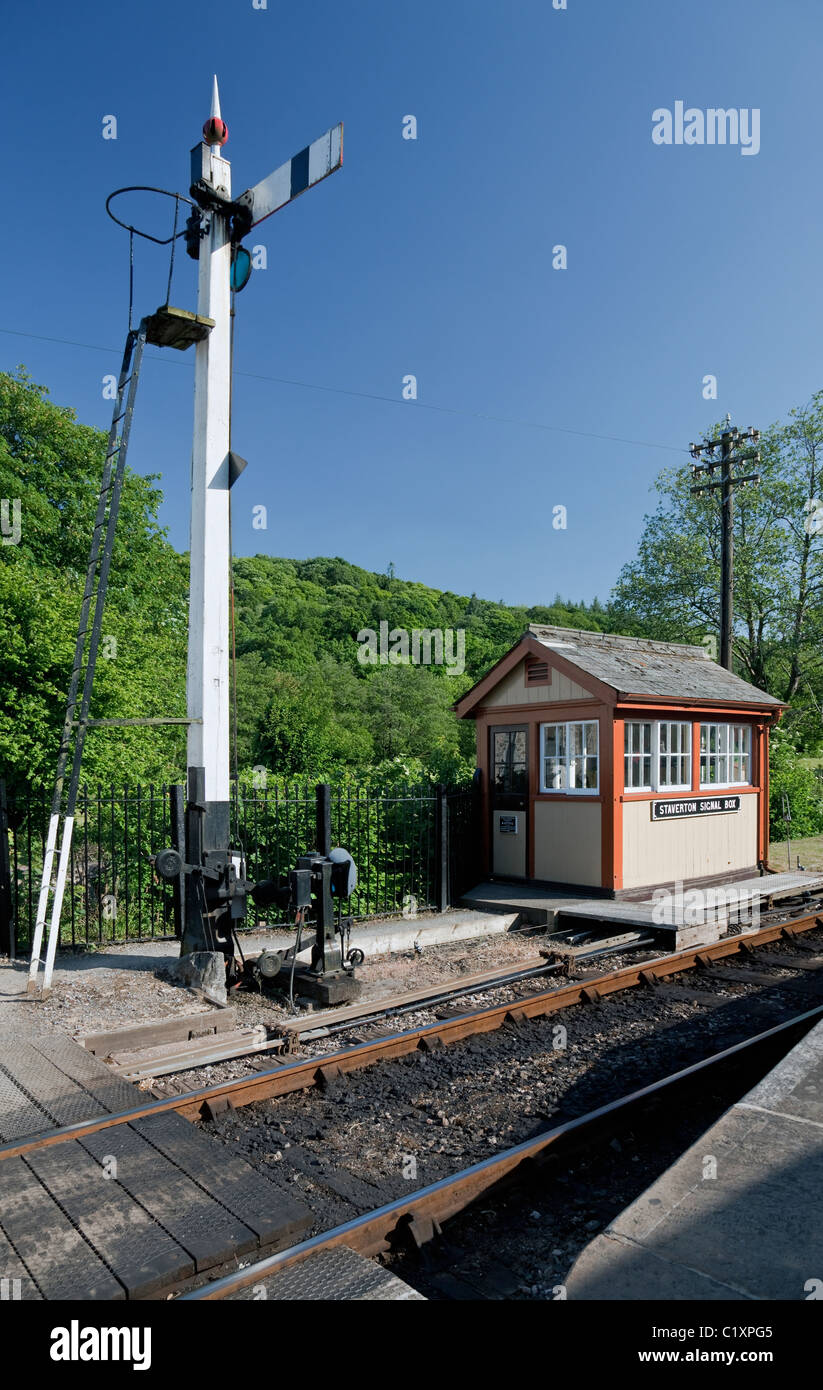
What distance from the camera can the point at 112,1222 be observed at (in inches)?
142

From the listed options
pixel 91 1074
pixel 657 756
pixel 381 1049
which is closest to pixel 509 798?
pixel 657 756

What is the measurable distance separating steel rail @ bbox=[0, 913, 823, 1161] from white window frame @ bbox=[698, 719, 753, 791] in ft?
13.9

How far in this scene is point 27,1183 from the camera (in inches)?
156

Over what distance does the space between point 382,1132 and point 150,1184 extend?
171 cm

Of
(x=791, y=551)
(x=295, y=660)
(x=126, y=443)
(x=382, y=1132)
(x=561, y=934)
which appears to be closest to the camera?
(x=382, y=1132)

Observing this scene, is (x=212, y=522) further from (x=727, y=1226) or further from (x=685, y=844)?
(x=685, y=844)

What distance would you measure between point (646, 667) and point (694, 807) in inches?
97.2

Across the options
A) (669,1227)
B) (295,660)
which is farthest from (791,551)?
(669,1227)

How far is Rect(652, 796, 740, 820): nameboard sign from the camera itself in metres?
12.8

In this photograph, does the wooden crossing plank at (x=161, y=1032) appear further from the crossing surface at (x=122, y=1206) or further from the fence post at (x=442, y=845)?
the fence post at (x=442, y=845)

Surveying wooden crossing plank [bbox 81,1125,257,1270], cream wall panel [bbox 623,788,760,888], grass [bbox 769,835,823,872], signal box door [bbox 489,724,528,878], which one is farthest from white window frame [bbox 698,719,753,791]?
wooden crossing plank [bbox 81,1125,257,1270]
